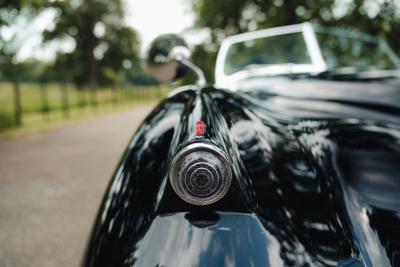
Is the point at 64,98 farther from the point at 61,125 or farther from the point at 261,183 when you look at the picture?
the point at 261,183

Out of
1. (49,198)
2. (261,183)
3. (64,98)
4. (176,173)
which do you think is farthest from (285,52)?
(64,98)

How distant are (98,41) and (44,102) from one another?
98.5 feet

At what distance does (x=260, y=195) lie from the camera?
42.6 inches

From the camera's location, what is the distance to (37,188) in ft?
14.2

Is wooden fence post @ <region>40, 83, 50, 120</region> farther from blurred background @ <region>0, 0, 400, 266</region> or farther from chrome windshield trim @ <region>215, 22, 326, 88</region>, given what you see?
chrome windshield trim @ <region>215, 22, 326, 88</region>

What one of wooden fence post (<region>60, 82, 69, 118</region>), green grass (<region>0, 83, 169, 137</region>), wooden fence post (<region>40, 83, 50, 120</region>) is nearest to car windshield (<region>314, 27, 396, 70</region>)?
green grass (<region>0, 83, 169, 137</region>)

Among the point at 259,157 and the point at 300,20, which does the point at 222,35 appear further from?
Result: the point at 259,157

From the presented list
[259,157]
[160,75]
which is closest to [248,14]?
[160,75]

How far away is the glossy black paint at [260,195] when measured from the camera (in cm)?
96

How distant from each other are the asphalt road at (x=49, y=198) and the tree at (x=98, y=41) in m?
33.5

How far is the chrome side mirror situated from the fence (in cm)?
929

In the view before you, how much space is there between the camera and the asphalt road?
2717mm

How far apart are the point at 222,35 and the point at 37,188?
1487 centimetres

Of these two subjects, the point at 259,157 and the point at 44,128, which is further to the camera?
the point at 44,128
